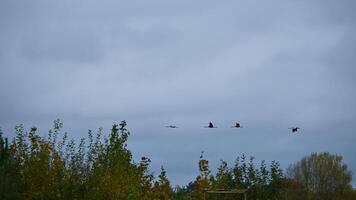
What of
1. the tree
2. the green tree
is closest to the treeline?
the green tree

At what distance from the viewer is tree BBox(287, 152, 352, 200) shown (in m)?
60.1

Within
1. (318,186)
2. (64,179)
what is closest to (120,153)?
(64,179)

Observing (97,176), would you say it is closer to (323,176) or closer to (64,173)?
(64,173)

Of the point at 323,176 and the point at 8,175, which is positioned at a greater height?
the point at 323,176

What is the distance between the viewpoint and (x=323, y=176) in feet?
199

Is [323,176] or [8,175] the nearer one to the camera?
[8,175]

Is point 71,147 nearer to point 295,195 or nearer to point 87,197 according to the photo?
point 87,197

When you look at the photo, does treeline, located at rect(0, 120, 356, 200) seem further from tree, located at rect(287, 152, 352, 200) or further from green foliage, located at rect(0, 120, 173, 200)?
tree, located at rect(287, 152, 352, 200)

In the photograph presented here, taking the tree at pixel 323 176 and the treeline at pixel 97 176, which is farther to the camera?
the tree at pixel 323 176

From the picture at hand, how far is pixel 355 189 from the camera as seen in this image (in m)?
62.4

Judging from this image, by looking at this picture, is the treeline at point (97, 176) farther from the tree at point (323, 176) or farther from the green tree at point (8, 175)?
the tree at point (323, 176)

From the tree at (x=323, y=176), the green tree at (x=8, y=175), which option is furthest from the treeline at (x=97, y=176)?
the tree at (x=323, y=176)

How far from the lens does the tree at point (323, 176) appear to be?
2365 inches

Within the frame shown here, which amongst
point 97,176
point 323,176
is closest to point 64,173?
point 97,176
